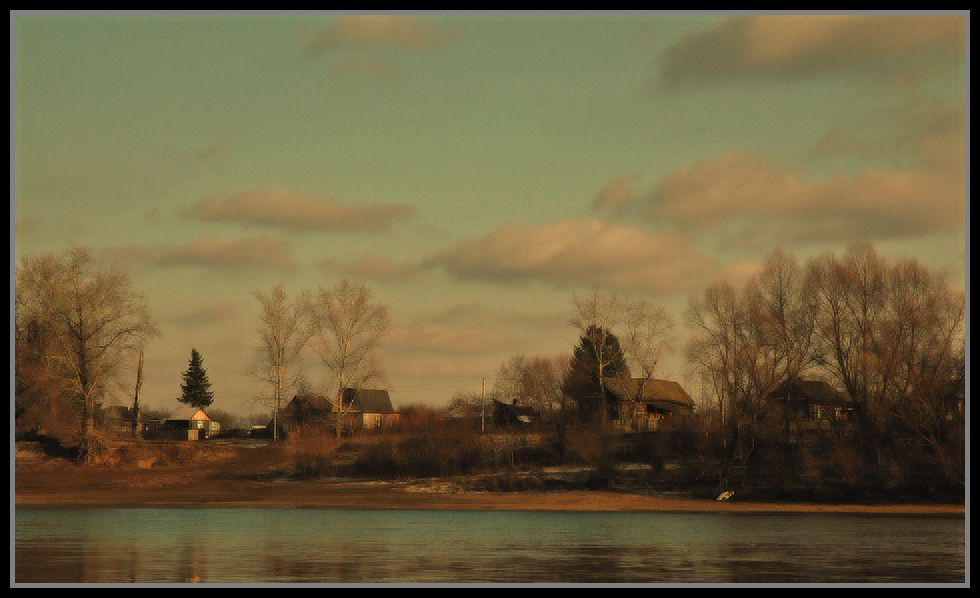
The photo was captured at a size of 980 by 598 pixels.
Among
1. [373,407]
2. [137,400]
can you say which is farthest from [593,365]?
[137,400]

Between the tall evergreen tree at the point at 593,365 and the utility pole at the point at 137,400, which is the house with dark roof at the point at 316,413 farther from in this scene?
the tall evergreen tree at the point at 593,365

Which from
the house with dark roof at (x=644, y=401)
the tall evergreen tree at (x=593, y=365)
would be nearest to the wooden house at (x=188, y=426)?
the tall evergreen tree at (x=593, y=365)

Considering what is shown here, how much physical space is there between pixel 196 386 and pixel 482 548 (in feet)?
250

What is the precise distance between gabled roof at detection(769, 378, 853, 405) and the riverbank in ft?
25.8

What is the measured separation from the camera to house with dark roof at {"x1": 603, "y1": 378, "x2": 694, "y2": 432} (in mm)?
68250

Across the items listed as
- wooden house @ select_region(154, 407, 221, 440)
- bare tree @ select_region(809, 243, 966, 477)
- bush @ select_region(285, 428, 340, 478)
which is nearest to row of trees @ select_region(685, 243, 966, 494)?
bare tree @ select_region(809, 243, 966, 477)

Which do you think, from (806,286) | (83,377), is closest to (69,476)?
(83,377)

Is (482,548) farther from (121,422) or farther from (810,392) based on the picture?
(121,422)

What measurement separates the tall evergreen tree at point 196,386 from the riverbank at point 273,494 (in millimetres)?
38404

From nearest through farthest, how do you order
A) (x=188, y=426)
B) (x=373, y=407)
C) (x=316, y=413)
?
(x=316, y=413) < (x=188, y=426) < (x=373, y=407)

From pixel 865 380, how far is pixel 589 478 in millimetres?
16381

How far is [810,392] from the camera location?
2195 inches

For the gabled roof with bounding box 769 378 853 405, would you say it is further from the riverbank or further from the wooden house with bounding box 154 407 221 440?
the wooden house with bounding box 154 407 221 440

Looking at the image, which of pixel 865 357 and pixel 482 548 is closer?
pixel 482 548
